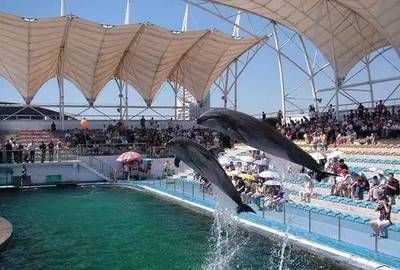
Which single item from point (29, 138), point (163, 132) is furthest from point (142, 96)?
point (29, 138)

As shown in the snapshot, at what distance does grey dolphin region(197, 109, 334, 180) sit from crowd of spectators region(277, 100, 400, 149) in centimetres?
1659

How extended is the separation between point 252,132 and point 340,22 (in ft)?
93.6

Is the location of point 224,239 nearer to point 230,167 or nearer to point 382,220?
point 382,220

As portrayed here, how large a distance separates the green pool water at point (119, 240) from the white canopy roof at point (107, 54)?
48.3 feet

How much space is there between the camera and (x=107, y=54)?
38438 millimetres

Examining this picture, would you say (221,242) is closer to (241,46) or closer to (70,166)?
(70,166)

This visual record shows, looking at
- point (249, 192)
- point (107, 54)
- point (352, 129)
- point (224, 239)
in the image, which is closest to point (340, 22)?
point (352, 129)

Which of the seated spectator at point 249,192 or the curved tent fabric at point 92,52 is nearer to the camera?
the seated spectator at point 249,192

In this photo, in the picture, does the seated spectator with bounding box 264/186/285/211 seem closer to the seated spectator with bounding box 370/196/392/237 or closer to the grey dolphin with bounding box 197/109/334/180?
the seated spectator with bounding box 370/196/392/237

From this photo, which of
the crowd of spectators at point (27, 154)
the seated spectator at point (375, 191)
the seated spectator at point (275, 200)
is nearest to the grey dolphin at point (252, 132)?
the seated spectator at point (375, 191)

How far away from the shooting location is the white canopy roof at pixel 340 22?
2781cm

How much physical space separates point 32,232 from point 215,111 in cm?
1077

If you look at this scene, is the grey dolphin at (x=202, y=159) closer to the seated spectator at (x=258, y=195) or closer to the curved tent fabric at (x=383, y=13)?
the seated spectator at (x=258, y=195)

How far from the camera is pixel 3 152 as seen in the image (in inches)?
1089
